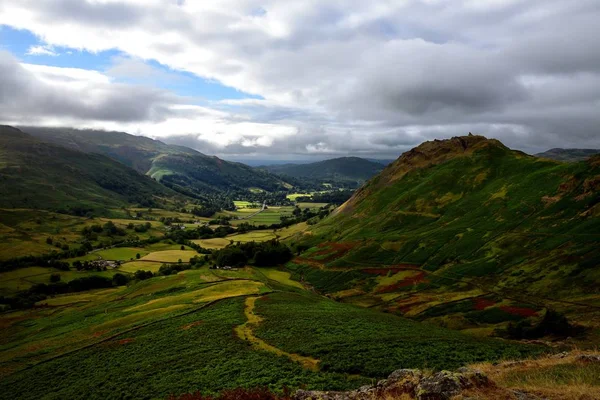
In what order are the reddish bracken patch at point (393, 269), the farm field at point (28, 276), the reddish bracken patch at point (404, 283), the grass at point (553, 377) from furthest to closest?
the farm field at point (28, 276)
the reddish bracken patch at point (393, 269)
the reddish bracken patch at point (404, 283)
the grass at point (553, 377)

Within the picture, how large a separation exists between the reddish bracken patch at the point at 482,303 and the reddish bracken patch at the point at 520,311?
12.0ft

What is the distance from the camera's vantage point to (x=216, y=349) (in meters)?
48.2

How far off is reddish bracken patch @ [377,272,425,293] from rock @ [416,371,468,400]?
9018 cm

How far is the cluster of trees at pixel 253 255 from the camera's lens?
160 metres

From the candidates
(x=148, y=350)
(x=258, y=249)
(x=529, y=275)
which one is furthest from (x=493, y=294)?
(x=258, y=249)

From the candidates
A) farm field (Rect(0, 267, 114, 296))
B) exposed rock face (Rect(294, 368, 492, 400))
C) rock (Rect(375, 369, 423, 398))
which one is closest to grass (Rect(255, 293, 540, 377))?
rock (Rect(375, 369, 423, 398))

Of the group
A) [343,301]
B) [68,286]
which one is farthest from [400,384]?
[68,286]

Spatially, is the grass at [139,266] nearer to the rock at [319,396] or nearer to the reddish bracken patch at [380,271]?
the reddish bracken patch at [380,271]

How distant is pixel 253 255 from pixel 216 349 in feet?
392

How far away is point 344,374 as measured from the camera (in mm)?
35312

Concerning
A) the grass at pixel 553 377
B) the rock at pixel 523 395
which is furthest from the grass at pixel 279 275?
the rock at pixel 523 395

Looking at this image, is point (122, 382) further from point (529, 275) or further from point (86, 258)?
point (86, 258)

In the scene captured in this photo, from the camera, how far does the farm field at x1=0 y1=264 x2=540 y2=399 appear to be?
3738 centimetres

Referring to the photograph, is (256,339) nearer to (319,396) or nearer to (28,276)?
(319,396)
